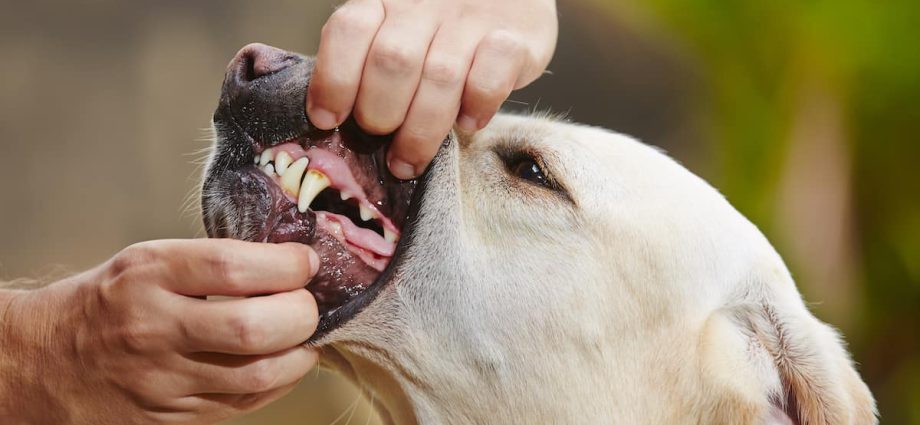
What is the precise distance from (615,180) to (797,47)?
383cm

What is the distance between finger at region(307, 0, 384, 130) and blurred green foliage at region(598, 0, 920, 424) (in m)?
4.04

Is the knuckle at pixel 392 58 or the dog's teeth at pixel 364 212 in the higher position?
the knuckle at pixel 392 58

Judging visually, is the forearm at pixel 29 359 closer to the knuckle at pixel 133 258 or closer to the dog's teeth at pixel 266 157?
the knuckle at pixel 133 258

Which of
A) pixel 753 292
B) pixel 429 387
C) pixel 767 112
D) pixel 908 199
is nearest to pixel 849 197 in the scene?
pixel 908 199

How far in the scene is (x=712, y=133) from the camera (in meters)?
5.57

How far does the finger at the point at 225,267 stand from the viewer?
4.23 feet

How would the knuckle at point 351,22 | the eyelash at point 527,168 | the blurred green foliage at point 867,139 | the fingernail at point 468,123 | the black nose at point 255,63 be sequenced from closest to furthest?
the knuckle at point 351,22
the fingernail at point 468,123
the black nose at point 255,63
the eyelash at point 527,168
the blurred green foliage at point 867,139

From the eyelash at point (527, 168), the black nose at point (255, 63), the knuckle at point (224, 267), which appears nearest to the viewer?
the knuckle at point (224, 267)

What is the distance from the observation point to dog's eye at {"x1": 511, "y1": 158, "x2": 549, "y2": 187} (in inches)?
67.7

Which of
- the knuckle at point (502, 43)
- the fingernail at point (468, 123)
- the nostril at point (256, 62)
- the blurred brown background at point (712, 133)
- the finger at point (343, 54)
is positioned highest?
the knuckle at point (502, 43)

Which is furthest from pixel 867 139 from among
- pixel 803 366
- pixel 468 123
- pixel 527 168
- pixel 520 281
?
pixel 468 123

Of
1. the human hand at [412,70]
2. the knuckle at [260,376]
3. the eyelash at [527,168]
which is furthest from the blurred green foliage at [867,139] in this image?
the knuckle at [260,376]

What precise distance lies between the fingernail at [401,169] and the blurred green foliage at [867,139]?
12.6 ft

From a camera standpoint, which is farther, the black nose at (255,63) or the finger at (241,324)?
the black nose at (255,63)
